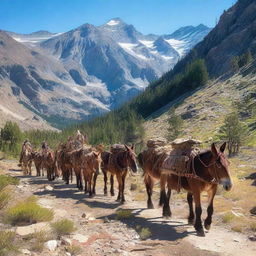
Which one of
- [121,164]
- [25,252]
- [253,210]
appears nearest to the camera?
[25,252]

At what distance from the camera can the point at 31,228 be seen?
11.0m

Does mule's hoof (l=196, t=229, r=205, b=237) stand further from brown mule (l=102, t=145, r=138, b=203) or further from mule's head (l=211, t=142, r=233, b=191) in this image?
brown mule (l=102, t=145, r=138, b=203)

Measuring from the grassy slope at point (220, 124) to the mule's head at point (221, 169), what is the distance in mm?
2829

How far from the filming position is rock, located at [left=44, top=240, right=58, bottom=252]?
9.70m

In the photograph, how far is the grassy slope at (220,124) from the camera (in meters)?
16.1

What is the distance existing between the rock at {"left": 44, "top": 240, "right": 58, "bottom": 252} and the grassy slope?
740cm

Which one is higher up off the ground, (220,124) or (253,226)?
(220,124)

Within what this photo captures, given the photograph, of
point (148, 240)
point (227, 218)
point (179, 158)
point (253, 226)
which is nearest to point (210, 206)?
point (253, 226)

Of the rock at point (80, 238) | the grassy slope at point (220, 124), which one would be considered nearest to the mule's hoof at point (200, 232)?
the grassy slope at point (220, 124)

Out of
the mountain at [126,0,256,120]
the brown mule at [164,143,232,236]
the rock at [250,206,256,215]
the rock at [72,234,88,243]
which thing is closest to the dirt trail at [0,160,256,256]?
the rock at [72,234,88,243]

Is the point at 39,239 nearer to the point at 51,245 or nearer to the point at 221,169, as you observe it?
the point at 51,245

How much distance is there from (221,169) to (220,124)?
3003 inches

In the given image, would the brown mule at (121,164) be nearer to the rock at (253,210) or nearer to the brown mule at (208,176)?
the brown mule at (208,176)

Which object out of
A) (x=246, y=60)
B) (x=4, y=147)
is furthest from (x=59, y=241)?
(x=246, y=60)
